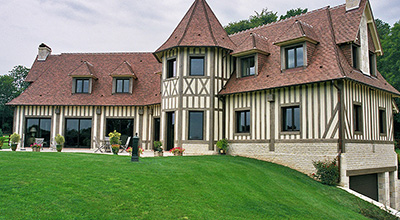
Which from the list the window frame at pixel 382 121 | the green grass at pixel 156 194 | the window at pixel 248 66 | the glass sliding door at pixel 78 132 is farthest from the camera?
the glass sliding door at pixel 78 132

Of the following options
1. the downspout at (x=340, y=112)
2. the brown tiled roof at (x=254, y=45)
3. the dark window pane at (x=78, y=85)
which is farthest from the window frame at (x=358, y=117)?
the dark window pane at (x=78, y=85)

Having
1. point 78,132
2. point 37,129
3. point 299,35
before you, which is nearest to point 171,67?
point 299,35

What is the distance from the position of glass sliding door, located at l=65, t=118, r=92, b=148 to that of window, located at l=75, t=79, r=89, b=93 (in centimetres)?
210

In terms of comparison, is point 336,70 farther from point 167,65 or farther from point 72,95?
point 72,95

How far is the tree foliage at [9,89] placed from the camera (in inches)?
2072

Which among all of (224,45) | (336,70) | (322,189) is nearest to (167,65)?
(224,45)

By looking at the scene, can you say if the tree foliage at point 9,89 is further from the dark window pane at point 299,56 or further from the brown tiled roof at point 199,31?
the dark window pane at point 299,56

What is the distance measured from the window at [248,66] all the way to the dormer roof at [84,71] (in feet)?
36.6

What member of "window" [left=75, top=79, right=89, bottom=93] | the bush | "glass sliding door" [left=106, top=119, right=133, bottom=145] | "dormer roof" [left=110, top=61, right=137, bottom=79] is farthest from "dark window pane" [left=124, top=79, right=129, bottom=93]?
the bush

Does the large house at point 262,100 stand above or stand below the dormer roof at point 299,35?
below

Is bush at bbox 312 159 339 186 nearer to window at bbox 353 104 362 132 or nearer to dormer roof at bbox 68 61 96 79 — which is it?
window at bbox 353 104 362 132

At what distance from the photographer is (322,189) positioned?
41.1 feet

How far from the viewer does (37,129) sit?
918 inches

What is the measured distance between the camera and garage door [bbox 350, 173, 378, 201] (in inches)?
575
